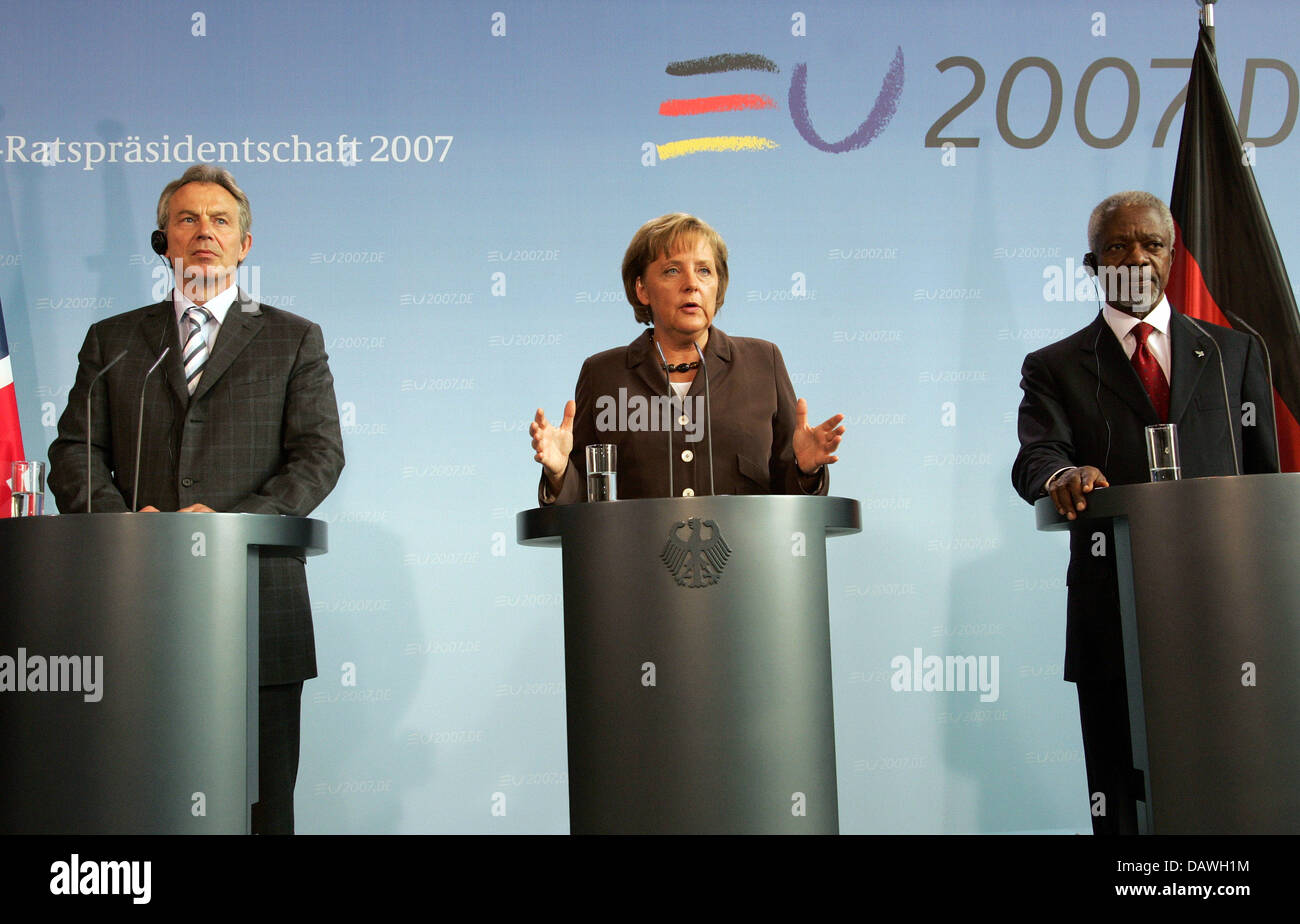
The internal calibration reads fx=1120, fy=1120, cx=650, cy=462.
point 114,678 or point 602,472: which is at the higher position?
point 602,472

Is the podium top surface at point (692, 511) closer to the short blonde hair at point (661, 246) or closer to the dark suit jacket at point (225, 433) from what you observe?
the dark suit jacket at point (225, 433)

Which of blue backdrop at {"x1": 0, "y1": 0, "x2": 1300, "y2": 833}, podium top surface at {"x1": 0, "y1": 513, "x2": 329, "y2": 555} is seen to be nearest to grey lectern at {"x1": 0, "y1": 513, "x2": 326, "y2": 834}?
podium top surface at {"x1": 0, "y1": 513, "x2": 329, "y2": 555}

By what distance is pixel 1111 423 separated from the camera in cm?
277

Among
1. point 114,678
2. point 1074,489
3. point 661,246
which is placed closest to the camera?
point 114,678

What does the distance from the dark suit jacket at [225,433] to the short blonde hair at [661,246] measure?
87 centimetres

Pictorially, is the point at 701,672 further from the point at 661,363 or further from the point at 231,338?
the point at 231,338

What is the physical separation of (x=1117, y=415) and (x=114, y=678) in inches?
92.3

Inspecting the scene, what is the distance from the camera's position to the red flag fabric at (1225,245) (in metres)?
3.57

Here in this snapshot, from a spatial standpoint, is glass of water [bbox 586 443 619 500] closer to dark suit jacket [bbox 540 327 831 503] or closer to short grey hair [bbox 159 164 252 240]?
dark suit jacket [bbox 540 327 831 503]

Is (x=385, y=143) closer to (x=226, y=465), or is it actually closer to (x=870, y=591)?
(x=226, y=465)

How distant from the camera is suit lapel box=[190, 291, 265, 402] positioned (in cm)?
284

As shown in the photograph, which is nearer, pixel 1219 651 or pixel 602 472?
pixel 1219 651

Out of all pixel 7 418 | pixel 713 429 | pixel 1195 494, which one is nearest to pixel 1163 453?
pixel 1195 494
